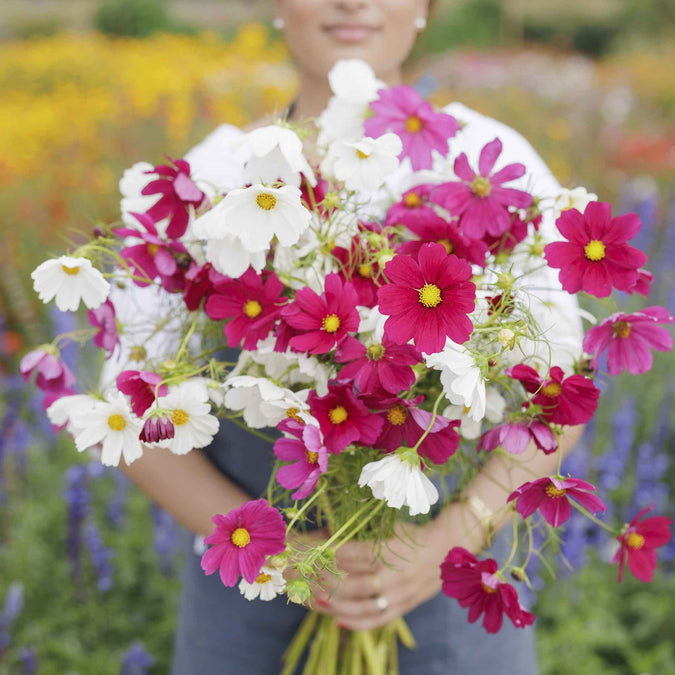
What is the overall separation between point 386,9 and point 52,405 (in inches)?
28.1

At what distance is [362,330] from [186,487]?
0.50 metres

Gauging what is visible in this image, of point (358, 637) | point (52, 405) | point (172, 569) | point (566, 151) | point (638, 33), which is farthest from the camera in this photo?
point (638, 33)

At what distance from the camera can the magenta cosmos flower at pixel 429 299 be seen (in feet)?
1.86

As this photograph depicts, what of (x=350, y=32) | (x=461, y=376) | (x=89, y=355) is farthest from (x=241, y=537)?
(x=89, y=355)

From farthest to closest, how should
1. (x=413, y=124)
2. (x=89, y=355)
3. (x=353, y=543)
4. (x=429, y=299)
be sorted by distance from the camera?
(x=89, y=355)
(x=353, y=543)
(x=413, y=124)
(x=429, y=299)

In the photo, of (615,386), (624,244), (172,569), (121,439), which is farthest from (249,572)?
(615,386)

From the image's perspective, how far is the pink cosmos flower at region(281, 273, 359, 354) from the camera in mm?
610

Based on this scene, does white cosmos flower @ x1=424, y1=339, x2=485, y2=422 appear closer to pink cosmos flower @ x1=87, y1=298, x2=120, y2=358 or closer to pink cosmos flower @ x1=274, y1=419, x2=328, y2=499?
pink cosmos flower @ x1=274, y1=419, x2=328, y2=499

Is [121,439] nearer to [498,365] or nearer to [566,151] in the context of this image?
[498,365]

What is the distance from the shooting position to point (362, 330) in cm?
64

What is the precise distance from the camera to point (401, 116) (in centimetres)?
76

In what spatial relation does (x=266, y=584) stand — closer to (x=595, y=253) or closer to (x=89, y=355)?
(x=595, y=253)

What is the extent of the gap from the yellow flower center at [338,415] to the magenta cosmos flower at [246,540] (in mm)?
91

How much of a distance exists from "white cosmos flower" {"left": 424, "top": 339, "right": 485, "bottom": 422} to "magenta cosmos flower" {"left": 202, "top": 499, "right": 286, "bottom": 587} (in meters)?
0.18
